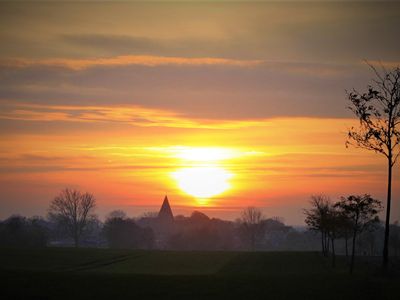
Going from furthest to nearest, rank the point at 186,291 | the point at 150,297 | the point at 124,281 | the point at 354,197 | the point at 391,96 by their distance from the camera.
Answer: the point at 354,197 → the point at 391,96 → the point at 124,281 → the point at 186,291 → the point at 150,297

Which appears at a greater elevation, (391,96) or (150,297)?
(391,96)

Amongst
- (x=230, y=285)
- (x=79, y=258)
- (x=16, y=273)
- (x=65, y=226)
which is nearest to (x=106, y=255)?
(x=79, y=258)

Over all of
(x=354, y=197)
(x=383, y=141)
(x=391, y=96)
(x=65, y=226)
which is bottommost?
(x=65, y=226)

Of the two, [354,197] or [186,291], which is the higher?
[354,197]

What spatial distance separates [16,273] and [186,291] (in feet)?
52.8

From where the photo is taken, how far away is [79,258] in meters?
88.4

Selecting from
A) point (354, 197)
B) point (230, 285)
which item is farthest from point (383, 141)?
point (230, 285)

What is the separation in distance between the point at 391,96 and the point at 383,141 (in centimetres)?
410

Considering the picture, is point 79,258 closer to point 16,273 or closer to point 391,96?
point 16,273

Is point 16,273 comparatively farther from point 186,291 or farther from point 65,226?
point 65,226

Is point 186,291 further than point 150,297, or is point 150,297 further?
point 186,291

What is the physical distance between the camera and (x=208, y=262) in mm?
83688

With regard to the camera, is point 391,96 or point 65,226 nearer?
point 391,96

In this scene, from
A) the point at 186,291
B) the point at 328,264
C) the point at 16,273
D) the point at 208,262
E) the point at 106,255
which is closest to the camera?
the point at 186,291
